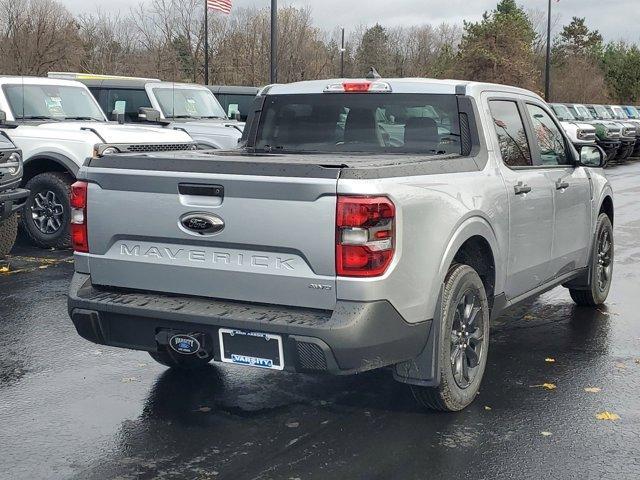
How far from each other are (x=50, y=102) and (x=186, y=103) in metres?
3.82

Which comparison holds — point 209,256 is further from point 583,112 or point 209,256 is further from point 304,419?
point 583,112

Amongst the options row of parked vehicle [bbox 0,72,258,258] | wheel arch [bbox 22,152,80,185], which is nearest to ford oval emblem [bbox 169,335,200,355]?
row of parked vehicle [bbox 0,72,258,258]

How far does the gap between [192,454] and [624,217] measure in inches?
436

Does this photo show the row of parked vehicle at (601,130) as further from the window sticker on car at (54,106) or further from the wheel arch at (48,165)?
the wheel arch at (48,165)

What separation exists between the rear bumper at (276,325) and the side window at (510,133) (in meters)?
1.67

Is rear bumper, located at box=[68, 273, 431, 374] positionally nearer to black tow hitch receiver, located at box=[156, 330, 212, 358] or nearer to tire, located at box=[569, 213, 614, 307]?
black tow hitch receiver, located at box=[156, 330, 212, 358]

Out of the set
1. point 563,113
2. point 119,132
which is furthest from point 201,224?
point 563,113

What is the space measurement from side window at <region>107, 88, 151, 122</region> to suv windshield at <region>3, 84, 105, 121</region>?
2.47 m

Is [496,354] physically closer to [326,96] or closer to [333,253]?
[326,96]

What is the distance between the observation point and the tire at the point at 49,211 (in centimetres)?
1038

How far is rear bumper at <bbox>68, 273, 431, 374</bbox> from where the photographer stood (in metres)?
4.02

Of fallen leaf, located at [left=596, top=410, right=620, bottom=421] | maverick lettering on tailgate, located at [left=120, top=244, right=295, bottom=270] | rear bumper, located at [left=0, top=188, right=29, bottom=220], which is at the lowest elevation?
fallen leaf, located at [left=596, top=410, right=620, bottom=421]

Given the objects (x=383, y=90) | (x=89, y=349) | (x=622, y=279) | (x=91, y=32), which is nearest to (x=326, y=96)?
(x=383, y=90)

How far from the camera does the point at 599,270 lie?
7473 millimetres
